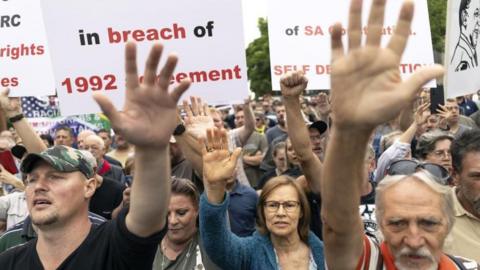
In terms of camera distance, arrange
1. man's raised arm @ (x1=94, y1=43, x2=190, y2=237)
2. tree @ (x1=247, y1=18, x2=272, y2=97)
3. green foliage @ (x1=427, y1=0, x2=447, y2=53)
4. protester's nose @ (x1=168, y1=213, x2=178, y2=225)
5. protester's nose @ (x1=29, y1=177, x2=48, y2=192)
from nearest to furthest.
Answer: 1. man's raised arm @ (x1=94, y1=43, x2=190, y2=237)
2. protester's nose @ (x1=29, y1=177, x2=48, y2=192)
3. protester's nose @ (x1=168, y1=213, x2=178, y2=225)
4. green foliage @ (x1=427, y1=0, x2=447, y2=53)
5. tree @ (x1=247, y1=18, x2=272, y2=97)

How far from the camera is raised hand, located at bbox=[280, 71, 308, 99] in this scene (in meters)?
4.10

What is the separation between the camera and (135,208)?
256 centimetres

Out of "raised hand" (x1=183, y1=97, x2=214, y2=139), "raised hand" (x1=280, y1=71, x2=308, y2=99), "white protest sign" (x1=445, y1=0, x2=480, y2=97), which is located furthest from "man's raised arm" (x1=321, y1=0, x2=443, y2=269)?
"white protest sign" (x1=445, y1=0, x2=480, y2=97)

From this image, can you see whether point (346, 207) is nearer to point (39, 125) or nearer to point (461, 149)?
point (461, 149)

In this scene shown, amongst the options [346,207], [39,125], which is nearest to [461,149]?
[346,207]

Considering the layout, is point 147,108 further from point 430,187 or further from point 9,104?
point 9,104

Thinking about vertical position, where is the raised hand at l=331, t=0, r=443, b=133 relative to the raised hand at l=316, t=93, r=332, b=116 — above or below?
above

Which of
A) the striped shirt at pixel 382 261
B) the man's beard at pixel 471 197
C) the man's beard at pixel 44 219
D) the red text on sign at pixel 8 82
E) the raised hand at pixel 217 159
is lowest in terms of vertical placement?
the man's beard at pixel 471 197

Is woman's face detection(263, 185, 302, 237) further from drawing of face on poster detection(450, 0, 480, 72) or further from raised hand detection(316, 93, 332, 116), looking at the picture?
raised hand detection(316, 93, 332, 116)

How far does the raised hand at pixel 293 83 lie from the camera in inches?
161

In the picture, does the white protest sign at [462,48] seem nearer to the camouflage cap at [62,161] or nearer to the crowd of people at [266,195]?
the crowd of people at [266,195]

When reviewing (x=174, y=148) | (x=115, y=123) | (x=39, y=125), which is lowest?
(x=39, y=125)

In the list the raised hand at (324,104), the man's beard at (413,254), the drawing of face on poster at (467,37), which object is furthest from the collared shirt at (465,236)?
the raised hand at (324,104)

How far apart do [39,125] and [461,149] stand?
35.8 feet
